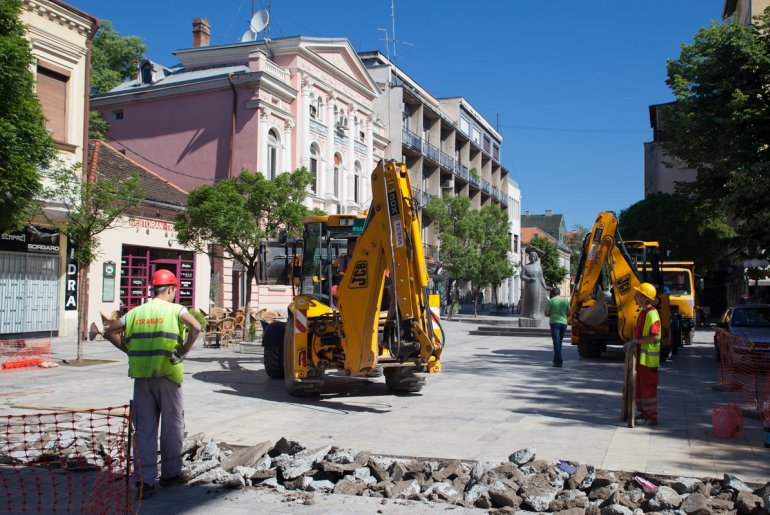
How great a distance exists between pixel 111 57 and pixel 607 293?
28706 mm

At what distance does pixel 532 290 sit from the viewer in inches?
1062

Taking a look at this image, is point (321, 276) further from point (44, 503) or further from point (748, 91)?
point (748, 91)

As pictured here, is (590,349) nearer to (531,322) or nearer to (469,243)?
(531,322)

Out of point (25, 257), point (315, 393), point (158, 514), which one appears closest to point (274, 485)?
point (158, 514)

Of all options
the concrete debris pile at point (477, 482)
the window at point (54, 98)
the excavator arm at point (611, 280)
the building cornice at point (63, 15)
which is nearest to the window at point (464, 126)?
the building cornice at point (63, 15)

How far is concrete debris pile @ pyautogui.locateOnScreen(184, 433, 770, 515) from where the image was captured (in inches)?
217

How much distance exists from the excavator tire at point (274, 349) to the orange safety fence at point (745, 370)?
7.28m

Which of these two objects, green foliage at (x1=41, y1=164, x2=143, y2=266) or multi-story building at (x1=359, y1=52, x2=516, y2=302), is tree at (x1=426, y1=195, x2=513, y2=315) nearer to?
multi-story building at (x1=359, y1=52, x2=516, y2=302)

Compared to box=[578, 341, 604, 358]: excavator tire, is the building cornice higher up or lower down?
higher up

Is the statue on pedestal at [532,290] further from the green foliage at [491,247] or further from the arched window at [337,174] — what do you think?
the green foliage at [491,247]

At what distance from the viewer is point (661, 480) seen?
19.9ft

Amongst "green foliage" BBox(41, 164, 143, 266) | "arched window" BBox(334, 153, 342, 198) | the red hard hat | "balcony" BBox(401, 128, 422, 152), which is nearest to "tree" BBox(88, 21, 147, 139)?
"arched window" BBox(334, 153, 342, 198)

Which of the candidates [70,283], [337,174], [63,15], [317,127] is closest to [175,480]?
[70,283]

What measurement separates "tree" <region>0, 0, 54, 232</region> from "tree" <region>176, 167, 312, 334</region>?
7.38 meters
